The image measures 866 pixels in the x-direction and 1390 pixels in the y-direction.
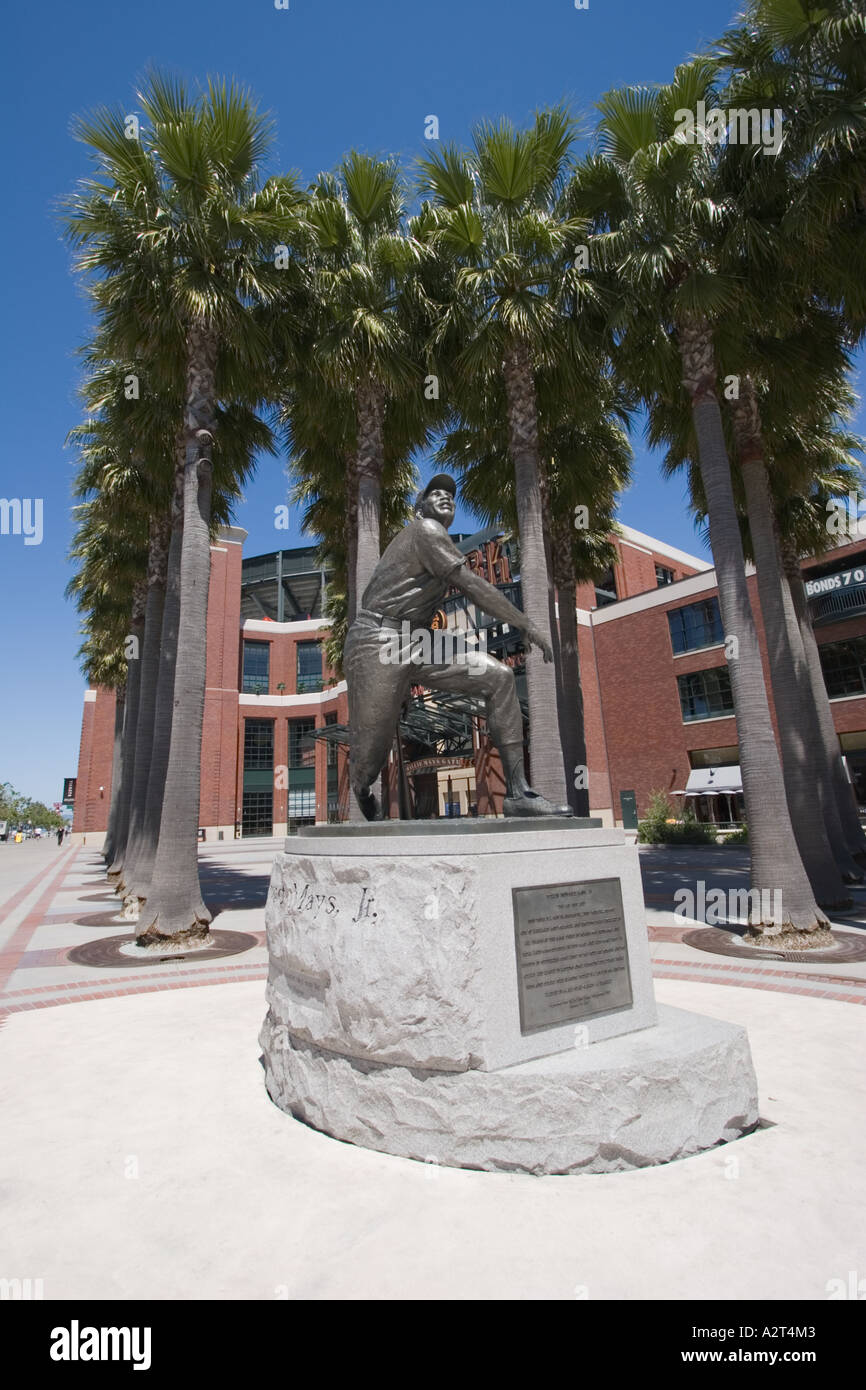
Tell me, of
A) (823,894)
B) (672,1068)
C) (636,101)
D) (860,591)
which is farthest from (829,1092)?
(860,591)

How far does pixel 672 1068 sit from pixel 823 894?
9.27 metres

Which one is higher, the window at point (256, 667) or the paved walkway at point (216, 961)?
the window at point (256, 667)

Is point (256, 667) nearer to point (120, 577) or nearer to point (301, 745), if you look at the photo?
point (301, 745)

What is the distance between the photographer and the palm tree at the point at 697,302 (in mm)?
9258

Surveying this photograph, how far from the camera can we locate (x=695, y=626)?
33938 mm

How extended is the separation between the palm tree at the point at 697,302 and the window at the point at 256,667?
4275 cm

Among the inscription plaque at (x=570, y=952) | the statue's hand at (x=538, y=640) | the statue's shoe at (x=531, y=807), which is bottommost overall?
the inscription plaque at (x=570, y=952)

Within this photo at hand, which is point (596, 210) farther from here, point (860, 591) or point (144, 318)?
point (860, 591)

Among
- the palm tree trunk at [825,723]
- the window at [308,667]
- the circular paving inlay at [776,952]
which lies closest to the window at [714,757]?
the palm tree trunk at [825,723]

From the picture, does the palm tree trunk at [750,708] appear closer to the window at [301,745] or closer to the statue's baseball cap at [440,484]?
the statue's baseball cap at [440,484]

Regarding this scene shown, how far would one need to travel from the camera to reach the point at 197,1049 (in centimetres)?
520

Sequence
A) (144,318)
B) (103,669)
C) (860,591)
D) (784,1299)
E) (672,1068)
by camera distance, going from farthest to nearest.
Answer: (103,669) < (860,591) < (144,318) < (672,1068) < (784,1299)

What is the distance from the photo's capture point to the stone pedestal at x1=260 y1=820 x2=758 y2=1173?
10.6 feet

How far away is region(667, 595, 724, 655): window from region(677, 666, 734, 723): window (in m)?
1.45
